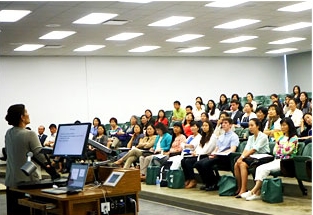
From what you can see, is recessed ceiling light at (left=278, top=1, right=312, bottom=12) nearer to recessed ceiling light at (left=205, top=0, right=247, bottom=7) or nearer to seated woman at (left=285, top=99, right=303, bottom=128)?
recessed ceiling light at (left=205, top=0, right=247, bottom=7)

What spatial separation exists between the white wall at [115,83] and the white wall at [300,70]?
2.20ft

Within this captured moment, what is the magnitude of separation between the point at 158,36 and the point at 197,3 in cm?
411

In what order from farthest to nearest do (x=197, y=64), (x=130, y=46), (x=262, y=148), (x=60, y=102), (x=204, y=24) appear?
(x=197, y=64) → (x=60, y=102) → (x=130, y=46) → (x=204, y=24) → (x=262, y=148)

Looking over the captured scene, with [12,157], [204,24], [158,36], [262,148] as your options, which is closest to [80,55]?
[158,36]

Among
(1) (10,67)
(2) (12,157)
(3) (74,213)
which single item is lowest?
(3) (74,213)

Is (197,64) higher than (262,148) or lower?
higher

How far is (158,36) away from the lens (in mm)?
14984

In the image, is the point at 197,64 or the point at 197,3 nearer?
the point at 197,3

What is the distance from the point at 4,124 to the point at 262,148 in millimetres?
10943

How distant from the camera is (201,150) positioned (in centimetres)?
934

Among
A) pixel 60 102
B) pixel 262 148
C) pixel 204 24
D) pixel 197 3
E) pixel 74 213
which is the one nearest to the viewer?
pixel 74 213

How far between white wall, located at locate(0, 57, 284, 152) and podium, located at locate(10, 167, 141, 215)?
13541 mm

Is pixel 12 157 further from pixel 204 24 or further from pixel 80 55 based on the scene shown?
pixel 80 55

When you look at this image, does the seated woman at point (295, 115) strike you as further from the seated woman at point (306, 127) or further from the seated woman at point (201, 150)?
the seated woman at point (201, 150)
